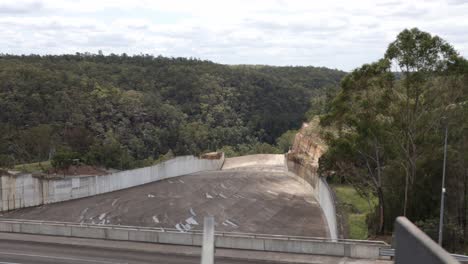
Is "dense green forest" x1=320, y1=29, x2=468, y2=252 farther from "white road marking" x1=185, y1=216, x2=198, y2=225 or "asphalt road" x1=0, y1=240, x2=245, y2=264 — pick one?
"asphalt road" x1=0, y1=240, x2=245, y2=264

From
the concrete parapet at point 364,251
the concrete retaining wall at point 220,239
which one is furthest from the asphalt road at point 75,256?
the concrete parapet at point 364,251

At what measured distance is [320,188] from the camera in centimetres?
4441

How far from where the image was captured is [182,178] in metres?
60.4

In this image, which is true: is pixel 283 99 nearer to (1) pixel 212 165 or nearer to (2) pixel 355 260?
(1) pixel 212 165

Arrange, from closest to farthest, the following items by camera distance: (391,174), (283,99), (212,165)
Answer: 1. (391,174)
2. (212,165)
3. (283,99)

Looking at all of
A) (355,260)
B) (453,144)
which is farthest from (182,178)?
(355,260)

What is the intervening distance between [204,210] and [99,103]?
87227mm

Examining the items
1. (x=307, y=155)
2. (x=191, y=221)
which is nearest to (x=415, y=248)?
(x=191, y=221)

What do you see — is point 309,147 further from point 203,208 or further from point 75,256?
point 75,256

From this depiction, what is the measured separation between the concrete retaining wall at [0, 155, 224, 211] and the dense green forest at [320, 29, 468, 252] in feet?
65.1

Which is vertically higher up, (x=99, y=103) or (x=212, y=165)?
(x=99, y=103)

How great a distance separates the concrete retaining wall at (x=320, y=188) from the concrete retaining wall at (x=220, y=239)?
4.03 metres

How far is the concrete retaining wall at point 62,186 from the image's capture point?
38.8 m

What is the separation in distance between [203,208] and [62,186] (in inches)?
439
